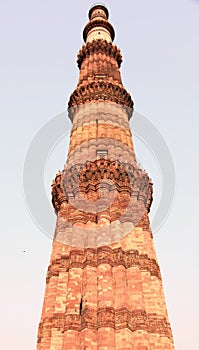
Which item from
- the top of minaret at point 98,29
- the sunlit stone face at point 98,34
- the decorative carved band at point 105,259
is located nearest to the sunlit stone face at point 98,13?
the top of minaret at point 98,29

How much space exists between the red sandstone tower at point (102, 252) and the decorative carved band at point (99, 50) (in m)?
8.62

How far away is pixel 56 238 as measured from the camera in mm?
19359

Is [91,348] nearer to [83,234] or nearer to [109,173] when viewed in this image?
[83,234]

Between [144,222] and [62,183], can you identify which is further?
[62,183]

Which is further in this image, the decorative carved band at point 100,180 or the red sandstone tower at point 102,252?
the decorative carved band at point 100,180

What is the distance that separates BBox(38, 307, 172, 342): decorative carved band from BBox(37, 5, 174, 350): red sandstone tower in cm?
4

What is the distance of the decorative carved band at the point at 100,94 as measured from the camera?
27.7m

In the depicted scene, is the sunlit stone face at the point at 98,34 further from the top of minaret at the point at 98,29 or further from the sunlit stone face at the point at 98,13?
the sunlit stone face at the point at 98,13

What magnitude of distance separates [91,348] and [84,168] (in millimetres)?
10058

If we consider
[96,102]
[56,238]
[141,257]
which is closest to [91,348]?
[141,257]

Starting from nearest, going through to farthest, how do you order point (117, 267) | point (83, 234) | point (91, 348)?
point (91, 348) → point (117, 267) → point (83, 234)

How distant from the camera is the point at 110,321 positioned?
14781 millimetres

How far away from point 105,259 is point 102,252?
0.38 metres

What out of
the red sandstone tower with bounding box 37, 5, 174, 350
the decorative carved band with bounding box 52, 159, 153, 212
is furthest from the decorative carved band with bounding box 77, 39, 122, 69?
the decorative carved band with bounding box 52, 159, 153, 212
